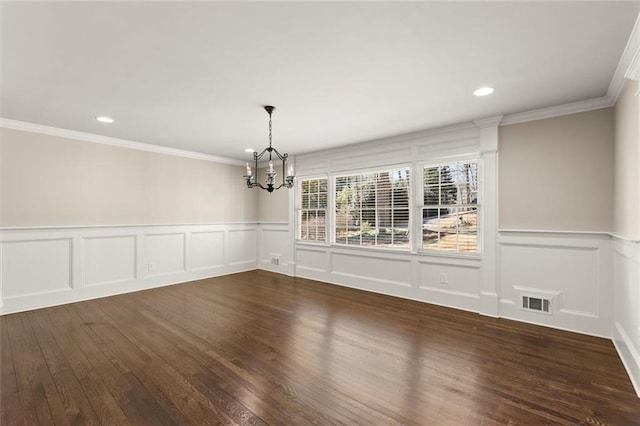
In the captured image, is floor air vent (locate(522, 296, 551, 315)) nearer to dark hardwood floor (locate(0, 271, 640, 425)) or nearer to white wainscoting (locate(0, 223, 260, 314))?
dark hardwood floor (locate(0, 271, 640, 425))

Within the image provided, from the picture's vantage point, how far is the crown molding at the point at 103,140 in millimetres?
Result: 3920

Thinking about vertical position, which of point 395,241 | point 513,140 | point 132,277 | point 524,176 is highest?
point 513,140

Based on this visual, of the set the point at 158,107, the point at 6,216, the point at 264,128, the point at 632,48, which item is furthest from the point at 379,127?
the point at 6,216

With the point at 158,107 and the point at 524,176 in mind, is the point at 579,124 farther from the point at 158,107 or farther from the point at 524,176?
the point at 158,107

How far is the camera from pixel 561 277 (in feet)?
11.0

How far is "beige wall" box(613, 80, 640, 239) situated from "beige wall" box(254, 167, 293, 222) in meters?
4.95

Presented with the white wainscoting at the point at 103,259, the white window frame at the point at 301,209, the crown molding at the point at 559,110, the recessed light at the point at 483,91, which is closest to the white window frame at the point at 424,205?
the crown molding at the point at 559,110

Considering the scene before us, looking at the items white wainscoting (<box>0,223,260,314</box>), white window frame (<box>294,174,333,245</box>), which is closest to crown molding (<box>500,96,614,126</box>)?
white window frame (<box>294,174,333,245</box>)

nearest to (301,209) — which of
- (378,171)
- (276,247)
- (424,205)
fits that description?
(276,247)

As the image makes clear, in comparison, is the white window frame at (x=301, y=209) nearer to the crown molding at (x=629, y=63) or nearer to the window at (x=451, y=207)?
the window at (x=451, y=207)

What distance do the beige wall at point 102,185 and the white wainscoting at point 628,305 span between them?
610 centimetres

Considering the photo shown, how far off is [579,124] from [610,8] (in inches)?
74.3

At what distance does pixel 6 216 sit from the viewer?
12.7 feet

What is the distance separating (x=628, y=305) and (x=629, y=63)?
1.98 metres
